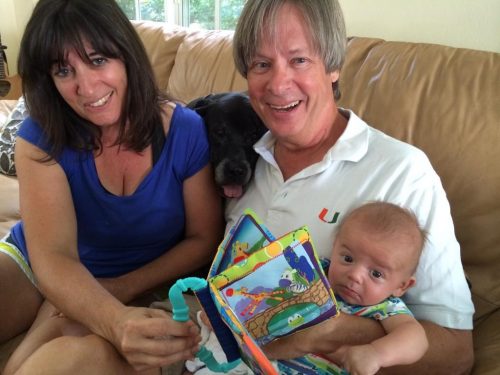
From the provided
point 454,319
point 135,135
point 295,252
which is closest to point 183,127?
point 135,135

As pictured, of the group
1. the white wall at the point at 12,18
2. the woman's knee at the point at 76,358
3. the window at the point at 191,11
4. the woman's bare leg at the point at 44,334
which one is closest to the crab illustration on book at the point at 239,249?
the woman's knee at the point at 76,358

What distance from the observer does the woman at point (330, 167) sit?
0.89 metres

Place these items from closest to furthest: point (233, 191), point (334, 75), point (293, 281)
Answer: point (293, 281) < point (334, 75) < point (233, 191)

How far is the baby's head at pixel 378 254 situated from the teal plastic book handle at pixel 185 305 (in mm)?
266

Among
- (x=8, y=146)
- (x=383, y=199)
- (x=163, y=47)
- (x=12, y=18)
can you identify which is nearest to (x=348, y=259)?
(x=383, y=199)

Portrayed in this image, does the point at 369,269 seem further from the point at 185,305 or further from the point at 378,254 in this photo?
the point at 185,305

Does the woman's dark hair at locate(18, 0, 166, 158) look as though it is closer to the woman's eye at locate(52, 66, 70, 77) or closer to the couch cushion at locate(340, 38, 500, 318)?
the woman's eye at locate(52, 66, 70, 77)

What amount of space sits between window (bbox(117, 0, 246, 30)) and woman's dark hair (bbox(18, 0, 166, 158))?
5.90 feet

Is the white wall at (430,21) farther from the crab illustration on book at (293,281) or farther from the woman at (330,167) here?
the crab illustration on book at (293,281)

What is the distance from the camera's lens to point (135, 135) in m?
1.14

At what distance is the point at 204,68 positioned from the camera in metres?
1.98

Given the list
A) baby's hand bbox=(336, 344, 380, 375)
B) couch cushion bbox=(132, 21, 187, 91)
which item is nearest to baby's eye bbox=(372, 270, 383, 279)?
baby's hand bbox=(336, 344, 380, 375)

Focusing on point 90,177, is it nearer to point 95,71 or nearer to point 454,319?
point 95,71

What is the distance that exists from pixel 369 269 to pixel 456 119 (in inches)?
22.6
